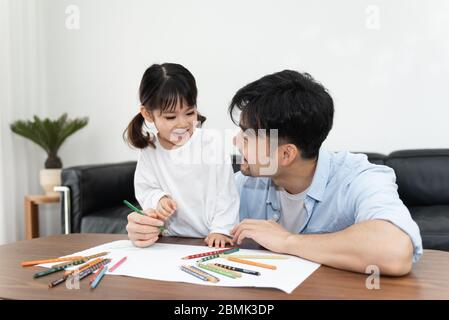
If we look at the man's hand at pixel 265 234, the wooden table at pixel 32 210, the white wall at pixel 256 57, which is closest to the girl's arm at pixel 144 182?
the man's hand at pixel 265 234

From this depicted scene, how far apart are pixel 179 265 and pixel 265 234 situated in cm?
22

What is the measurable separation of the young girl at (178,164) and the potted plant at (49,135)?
202cm

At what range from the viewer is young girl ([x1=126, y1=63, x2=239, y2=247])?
1342 millimetres

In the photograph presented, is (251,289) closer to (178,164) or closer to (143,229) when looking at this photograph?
(143,229)

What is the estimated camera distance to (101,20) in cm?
345

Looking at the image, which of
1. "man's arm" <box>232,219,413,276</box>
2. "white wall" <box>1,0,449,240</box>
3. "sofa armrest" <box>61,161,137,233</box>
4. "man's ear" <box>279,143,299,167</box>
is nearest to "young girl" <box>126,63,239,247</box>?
"man's ear" <box>279,143,299,167</box>

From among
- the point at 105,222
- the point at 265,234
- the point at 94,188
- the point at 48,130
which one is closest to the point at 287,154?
the point at 265,234

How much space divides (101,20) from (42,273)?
9.70 ft

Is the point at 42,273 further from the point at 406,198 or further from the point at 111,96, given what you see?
the point at 111,96

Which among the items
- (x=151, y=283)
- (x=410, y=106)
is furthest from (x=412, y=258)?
(x=410, y=106)

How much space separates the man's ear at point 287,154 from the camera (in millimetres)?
1139

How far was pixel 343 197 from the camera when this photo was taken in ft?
3.70

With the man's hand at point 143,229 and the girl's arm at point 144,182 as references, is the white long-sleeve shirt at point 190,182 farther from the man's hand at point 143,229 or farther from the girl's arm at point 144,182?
the man's hand at point 143,229

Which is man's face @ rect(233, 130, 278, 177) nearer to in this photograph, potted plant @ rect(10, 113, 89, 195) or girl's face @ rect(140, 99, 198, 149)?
girl's face @ rect(140, 99, 198, 149)
